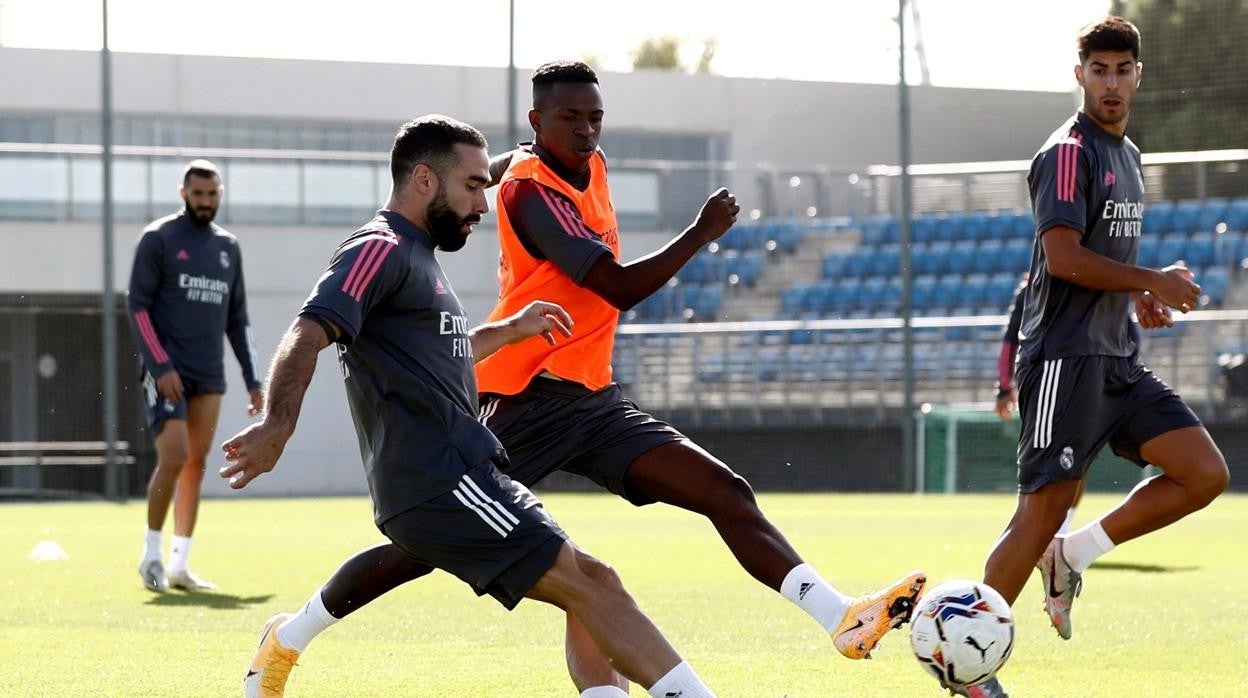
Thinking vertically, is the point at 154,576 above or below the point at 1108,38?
below

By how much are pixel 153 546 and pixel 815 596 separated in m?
5.76

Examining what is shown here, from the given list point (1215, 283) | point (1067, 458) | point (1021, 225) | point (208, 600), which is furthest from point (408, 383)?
point (1021, 225)

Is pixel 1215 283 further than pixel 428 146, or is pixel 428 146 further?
pixel 1215 283

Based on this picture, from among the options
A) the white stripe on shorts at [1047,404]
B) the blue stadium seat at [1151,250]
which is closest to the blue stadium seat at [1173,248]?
the blue stadium seat at [1151,250]

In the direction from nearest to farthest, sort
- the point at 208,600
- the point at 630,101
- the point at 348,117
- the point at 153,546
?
the point at 208,600 < the point at 153,546 < the point at 348,117 < the point at 630,101

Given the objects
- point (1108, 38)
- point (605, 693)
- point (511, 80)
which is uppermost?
point (511, 80)

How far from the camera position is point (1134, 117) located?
79.9ft

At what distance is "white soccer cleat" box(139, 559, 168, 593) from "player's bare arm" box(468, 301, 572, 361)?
17.4 ft

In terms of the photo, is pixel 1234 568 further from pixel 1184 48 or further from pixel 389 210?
pixel 1184 48

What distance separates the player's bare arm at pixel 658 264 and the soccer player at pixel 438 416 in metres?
0.73

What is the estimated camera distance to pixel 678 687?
4.80 meters

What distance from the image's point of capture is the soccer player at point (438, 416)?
4809 mm

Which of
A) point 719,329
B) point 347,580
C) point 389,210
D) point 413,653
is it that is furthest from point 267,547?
point 719,329

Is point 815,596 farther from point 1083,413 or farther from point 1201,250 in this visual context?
point 1201,250
